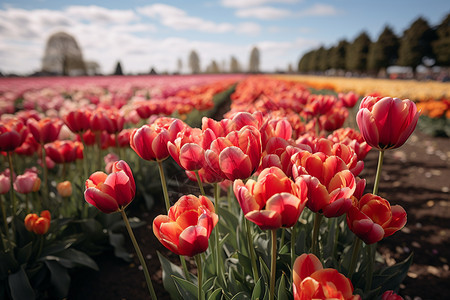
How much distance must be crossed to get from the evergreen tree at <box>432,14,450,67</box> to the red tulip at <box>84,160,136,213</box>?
3796cm

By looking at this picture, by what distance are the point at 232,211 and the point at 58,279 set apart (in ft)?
4.42

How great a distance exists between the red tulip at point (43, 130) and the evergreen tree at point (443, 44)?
37690 millimetres

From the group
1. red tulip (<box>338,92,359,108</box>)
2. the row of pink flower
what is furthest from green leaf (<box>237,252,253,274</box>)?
the row of pink flower

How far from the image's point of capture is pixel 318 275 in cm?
72

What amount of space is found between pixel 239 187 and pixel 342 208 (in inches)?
12.4

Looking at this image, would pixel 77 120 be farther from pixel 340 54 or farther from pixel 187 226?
pixel 340 54

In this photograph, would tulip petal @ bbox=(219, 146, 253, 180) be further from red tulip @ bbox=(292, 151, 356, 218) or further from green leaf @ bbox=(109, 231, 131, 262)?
green leaf @ bbox=(109, 231, 131, 262)

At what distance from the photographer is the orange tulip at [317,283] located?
0.69 meters

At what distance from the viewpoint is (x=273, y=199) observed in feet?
2.39

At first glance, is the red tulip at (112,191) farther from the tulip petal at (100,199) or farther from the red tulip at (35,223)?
the red tulip at (35,223)

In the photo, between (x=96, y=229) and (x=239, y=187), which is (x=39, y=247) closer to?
(x=96, y=229)

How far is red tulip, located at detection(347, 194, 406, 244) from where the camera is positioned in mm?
883

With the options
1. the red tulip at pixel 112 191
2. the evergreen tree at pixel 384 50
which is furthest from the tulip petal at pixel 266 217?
the evergreen tree at pixel 384 50

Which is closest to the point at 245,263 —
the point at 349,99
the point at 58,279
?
the point at 58,279
